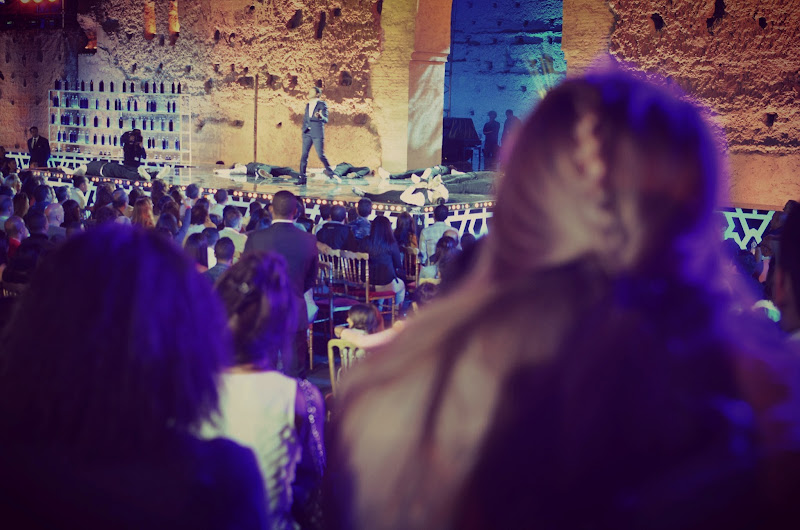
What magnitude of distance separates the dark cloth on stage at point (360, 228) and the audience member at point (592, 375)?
568 cm

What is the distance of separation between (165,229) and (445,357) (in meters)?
4.92

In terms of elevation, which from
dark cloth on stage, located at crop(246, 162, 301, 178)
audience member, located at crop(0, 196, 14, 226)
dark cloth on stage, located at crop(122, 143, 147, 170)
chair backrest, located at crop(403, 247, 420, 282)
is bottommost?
chair backrest, located at crop(403, 247, 420, 282)

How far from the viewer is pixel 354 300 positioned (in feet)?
19.9

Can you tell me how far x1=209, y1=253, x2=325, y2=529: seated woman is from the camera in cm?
214

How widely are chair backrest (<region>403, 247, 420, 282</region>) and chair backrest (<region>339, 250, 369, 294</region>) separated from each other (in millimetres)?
629

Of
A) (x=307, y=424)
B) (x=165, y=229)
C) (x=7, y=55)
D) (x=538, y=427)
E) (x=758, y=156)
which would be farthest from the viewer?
(x=7, y=55)

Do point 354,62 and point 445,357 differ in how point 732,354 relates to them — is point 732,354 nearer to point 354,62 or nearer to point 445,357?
point 445,357

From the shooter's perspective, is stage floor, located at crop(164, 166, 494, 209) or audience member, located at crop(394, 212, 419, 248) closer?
audience member, located at crop(394, 212, 419, 248)

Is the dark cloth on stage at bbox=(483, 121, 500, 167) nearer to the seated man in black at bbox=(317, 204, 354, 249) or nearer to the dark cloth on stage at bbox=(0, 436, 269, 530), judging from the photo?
the seated man in black at bbox=(317, 204, 354, 249)

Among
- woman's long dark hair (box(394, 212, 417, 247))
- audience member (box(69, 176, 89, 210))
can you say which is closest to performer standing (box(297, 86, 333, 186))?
audience member (box(69, 176, 89, 210))

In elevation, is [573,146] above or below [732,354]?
above

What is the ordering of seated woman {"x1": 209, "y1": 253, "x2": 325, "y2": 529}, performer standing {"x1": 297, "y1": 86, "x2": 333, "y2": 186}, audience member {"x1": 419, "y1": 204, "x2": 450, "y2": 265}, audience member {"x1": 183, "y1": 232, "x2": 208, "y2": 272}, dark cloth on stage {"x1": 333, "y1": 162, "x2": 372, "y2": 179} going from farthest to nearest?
1. dark cloth on stage {"x1": 333, "y1": 162, "x2": 372, "y2": 179}
2. performer standing {"x1": 297, "y1": 86, "x2": 333, "y2": 186}
3. audience member {"x1": 419, "y1": 204, "x2": 450, "y2": 265}
4. audience member {"x1": 183, "y1": 232, "x2": 208, "y2": 272}
5. seated woman {"x1": 209, "y1": 253, "x2": 325, "y2": 529}

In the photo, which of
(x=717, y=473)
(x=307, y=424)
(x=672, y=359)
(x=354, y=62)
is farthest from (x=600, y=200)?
(x=354, y=62)

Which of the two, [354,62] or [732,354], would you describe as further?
[354,62]
